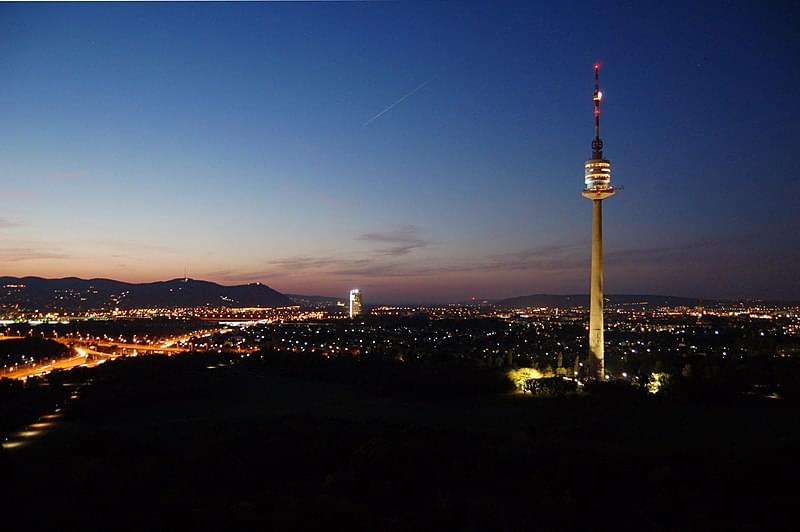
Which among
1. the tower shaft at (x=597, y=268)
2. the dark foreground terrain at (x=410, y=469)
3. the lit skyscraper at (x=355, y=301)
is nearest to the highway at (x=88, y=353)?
the dark foreground terrain at (x=410, y=469)

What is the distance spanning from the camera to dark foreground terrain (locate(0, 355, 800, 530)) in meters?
13.5

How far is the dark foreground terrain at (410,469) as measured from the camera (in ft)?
44.4

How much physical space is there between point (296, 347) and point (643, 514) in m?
59.1

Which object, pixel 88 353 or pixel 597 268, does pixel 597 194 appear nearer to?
pixel 597 268

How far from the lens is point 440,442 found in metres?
20.3

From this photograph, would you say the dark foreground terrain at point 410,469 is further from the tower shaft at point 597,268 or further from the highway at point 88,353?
the highway at point 88,353

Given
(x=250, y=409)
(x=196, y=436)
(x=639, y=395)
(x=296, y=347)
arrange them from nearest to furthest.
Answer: (x=196, y=436) < (x=250, y=409) < (x=639, y=395) < (x=296, y=347)

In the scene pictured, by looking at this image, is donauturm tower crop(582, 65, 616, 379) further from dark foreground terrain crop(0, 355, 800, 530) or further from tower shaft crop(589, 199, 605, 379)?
dark foreground terrain crop(0, 355, 800, 530)

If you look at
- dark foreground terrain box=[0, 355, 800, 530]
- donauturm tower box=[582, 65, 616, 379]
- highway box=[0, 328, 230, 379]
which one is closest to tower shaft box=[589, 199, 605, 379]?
donauturm tower box=[582, 65, 616, 379]

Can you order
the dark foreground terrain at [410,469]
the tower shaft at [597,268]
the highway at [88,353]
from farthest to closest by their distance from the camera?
1. the highway at [88,353]
2. the tower shaft at [597,268]
3. the dark foreground terrain at [410,469]

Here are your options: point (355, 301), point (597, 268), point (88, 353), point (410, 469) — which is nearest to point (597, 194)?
point (597, 268)

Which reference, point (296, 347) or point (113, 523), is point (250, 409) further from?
point (296, 347)

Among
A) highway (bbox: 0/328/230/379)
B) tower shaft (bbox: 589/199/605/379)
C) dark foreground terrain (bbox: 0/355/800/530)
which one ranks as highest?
tower shaft (bbox: 589/199/605/379)

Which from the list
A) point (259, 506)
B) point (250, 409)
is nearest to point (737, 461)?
point (259, 506)
